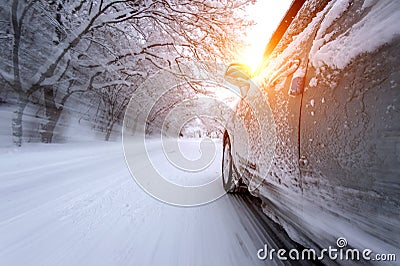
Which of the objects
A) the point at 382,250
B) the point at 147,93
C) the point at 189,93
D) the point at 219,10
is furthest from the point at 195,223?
the point at 189,93

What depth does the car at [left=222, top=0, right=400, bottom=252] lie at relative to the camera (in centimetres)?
71

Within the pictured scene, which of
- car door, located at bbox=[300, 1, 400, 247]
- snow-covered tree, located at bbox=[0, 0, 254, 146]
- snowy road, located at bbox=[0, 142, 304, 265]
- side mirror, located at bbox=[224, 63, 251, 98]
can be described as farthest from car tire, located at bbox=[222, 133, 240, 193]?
snow-covered tree, located at bbox=[0, 0, 254, 146]

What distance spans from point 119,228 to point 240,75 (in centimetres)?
205

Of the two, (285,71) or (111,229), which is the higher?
(285,71)

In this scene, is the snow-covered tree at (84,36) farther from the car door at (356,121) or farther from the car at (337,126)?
the car door at (356,121)

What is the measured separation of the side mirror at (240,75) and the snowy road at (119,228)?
1.52 m

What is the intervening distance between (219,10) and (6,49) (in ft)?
25.3

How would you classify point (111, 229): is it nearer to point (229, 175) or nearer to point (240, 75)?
point (229, 175)

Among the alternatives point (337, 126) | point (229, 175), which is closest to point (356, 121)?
point (337, 126)

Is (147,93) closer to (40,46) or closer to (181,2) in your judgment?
(40,46)

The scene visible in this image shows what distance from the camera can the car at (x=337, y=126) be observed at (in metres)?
0.71

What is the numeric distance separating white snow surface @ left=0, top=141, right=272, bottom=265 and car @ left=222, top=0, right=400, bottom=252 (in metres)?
0.66

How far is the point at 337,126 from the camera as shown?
3.03 ft

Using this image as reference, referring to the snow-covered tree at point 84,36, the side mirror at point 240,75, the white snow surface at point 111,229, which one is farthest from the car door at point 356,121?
the snow-covered tree at point 84,36
